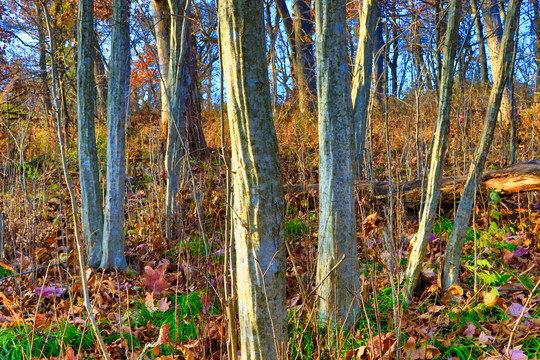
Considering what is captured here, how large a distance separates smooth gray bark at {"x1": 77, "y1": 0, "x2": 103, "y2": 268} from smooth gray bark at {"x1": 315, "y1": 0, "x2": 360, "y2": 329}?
6.92ft

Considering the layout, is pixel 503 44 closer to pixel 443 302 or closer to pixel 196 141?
pixel 443 302

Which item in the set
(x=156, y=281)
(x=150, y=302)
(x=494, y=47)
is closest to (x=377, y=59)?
(x=156, y=281)

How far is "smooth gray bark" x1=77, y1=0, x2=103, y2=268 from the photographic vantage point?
3.22 meters

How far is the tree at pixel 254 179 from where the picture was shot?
1.30 m

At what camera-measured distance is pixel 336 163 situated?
212 cm

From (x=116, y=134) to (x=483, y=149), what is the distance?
278 centimetres

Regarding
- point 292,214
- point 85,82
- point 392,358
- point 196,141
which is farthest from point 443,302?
point 196,141

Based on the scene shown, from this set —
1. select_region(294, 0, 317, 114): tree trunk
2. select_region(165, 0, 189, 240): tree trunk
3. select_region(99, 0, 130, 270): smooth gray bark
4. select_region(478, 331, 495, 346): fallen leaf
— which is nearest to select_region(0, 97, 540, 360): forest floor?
select_region(478, 331, 495, 346): fallen leaf

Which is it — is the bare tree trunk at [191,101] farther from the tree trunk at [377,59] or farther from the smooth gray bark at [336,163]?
the smooth gray bark at [336,163]

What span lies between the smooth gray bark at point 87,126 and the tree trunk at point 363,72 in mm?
2570

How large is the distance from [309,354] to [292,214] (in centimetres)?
242

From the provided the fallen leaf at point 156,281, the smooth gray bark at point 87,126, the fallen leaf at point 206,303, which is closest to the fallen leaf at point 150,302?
the fallen leaf at point 156,281

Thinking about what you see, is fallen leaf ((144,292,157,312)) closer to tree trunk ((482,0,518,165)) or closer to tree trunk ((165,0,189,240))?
tree trunk ((165,0,189,240))

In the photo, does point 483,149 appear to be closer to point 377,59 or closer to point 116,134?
point 377,59
